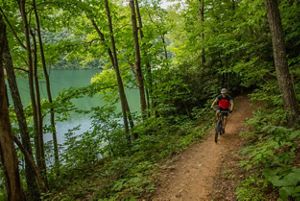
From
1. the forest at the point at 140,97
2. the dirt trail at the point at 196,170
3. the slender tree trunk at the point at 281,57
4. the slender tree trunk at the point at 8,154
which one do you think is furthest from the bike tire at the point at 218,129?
the slender tree trunk at the point at 8,154

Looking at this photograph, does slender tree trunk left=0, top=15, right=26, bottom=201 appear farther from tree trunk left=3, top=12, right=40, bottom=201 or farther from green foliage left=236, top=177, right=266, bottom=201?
green foliage left=236, top=177, right=266, bottom=201

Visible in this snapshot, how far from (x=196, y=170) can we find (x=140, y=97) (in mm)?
6949

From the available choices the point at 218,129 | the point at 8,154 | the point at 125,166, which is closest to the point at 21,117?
the point at 125,166

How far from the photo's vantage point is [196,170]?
7977 millimetres

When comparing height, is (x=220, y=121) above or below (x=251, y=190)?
above

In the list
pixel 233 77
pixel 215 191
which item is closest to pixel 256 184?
pixel 215 191

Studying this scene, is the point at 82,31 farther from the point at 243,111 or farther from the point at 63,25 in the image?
the point at 243,111

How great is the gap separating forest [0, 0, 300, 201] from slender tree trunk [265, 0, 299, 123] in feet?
0.08

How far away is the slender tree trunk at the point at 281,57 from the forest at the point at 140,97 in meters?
0.02

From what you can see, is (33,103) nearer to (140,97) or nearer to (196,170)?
(196,170)

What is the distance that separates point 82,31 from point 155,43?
3.64 metres

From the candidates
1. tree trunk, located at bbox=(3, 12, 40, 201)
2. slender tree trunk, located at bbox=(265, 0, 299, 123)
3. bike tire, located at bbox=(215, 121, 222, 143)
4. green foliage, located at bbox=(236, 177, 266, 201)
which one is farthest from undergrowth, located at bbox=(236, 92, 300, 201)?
tree trunk, located at bbox=(3, 12, 40, 201)

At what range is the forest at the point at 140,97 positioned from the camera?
5962 millimetres

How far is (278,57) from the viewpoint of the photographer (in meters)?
7.36
